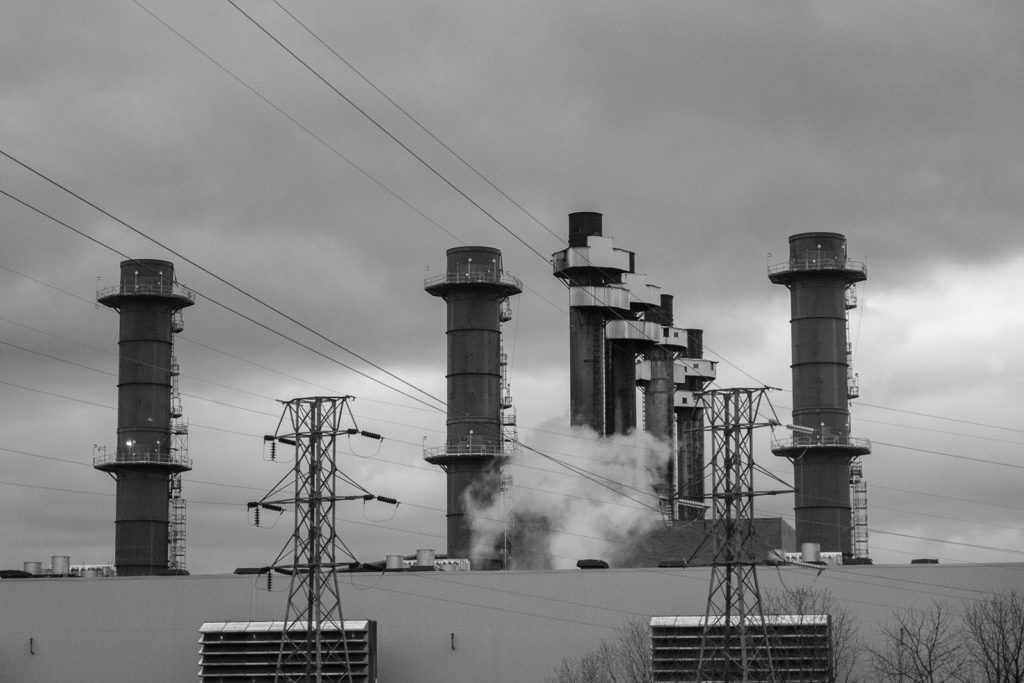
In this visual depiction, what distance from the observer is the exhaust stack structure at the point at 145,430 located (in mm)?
80688

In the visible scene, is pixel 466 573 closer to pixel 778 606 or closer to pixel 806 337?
pixel 778 606

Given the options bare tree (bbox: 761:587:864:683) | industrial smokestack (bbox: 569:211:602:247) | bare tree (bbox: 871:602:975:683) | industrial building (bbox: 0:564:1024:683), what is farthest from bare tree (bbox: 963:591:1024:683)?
industrial smokestack (bbox: 569:211:602:247)

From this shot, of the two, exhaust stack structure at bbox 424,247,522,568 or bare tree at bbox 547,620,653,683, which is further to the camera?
exhaust stack structure at bbox 424,247,522,568

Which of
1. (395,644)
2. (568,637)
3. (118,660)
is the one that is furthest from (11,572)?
(568,637)

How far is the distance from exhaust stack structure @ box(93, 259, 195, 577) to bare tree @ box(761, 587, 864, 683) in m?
28.6

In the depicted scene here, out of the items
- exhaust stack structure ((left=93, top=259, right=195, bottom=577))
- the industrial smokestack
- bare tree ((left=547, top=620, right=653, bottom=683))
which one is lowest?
bare tree ((left=547, top=620, right=653, bottom=683))

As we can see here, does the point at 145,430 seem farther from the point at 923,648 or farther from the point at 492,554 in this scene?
the point at 923,648

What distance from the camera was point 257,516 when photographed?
170 feet

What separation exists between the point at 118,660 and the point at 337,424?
75.5ft

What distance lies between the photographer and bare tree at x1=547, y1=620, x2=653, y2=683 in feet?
207

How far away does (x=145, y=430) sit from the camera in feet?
268

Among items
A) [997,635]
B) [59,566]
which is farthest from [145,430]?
[997,635]

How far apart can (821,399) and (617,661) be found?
750 inches

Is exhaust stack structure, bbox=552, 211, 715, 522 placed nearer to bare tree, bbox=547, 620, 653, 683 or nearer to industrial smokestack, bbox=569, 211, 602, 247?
industrial smokestack, bbox=569, 211, 602, 247
